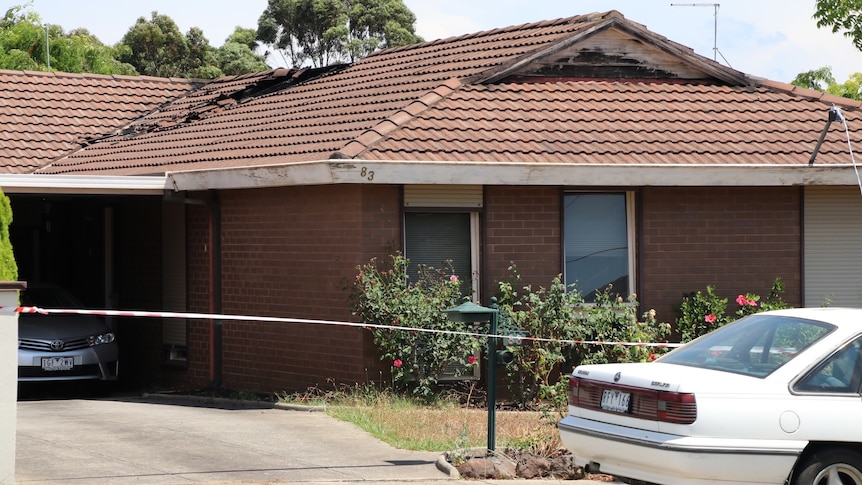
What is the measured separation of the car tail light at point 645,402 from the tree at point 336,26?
44.5m

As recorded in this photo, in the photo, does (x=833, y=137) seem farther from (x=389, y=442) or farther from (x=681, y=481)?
(x=681, y=481)

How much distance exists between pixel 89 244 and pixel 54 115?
96.0 inches

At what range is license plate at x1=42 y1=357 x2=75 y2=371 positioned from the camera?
52.7ft

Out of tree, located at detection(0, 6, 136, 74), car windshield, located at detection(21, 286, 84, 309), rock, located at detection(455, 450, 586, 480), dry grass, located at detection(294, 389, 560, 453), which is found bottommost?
rock, located at detection(455, 450, 586, 480)

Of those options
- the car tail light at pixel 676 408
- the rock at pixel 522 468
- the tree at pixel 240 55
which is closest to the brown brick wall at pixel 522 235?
the rock at pixel 522 468

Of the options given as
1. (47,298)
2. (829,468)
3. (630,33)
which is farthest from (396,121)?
(829,468)

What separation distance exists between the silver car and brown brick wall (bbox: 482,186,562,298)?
519 centimetres

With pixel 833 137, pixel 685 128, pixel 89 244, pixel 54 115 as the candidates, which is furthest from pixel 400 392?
pixel 54 115

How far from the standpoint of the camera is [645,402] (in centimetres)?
856

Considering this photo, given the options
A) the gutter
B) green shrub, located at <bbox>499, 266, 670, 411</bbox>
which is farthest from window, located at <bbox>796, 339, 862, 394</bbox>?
the gutter

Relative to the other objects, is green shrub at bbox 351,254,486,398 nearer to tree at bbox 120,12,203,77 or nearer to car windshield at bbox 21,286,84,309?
car windshield at bbox 21,286,84,309

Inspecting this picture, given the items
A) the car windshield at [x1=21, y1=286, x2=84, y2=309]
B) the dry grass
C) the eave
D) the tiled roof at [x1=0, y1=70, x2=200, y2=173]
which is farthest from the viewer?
the tiled roof at [x1=0, y1=70, x2=200, y2=173]

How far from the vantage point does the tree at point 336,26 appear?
53312mm

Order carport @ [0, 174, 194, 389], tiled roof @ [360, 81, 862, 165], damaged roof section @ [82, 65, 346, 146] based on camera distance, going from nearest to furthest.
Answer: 1. tiled roof @ [360, 81, 862, 165]
2. carport @ [0, 174, 194, 389]
3. damaged roof section @ [82, 65, 346, 146]
